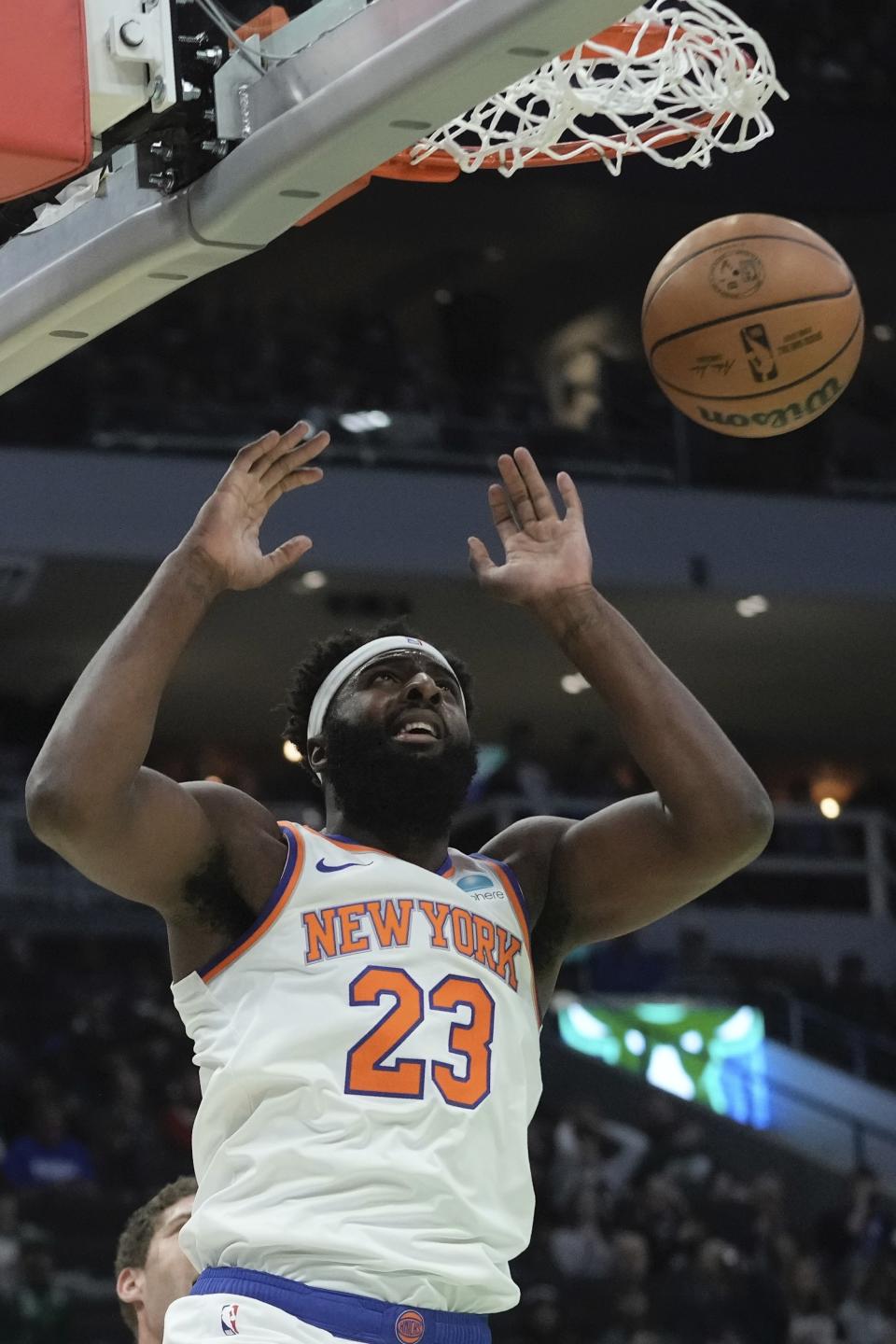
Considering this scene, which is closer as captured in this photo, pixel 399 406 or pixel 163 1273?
pixel 163 1273

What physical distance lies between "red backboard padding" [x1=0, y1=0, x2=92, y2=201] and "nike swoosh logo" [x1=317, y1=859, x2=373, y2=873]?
1101mm

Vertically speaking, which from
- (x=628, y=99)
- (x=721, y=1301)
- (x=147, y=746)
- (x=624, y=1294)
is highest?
(x=628, y=99)

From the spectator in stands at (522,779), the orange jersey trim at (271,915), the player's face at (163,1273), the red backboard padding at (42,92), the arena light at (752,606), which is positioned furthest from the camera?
the arena light at (752,606)

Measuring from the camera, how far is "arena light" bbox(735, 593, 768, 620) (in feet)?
46.9

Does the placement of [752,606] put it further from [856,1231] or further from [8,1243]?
[8,1243]

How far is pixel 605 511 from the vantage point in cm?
1370

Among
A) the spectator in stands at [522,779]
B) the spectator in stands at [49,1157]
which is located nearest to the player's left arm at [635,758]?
the spectator in stands at [49,1157]

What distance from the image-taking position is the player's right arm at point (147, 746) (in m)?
3.03

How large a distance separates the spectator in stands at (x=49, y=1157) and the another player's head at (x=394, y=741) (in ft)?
22.9

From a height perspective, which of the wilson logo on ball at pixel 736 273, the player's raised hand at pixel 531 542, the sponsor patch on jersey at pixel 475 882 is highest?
the player's raised hand at pixel 531 542

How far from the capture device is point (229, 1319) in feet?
9.67

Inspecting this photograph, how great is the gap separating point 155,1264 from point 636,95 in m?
2.40

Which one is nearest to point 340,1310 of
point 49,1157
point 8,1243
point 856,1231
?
point 8,1243

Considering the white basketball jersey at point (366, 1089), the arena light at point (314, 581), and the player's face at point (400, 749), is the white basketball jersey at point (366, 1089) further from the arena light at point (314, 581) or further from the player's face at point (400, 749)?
the arena light at point (314, 581)
